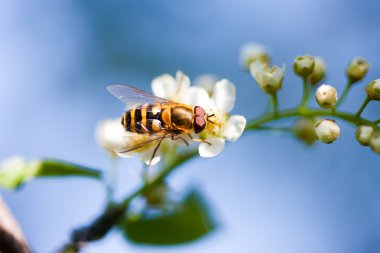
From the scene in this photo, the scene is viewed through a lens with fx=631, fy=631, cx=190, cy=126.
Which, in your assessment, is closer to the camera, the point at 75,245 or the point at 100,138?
the point at 75,245

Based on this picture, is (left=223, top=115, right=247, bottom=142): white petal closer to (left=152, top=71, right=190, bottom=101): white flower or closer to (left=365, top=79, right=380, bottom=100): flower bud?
(left=152, top=71, right=190, bottom=101): white flower

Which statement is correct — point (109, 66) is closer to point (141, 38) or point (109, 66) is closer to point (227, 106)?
point (141, 38)

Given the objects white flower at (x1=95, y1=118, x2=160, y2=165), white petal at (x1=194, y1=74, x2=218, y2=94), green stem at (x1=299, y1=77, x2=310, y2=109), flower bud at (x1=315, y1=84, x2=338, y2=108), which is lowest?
white flower at (x1=95, y1=118, x2=160, y2=165)

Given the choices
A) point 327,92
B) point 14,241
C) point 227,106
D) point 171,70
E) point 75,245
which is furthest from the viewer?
point 171,70

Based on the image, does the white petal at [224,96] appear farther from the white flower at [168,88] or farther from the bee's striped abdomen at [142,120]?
the bee's striped abdomen at [142,120]

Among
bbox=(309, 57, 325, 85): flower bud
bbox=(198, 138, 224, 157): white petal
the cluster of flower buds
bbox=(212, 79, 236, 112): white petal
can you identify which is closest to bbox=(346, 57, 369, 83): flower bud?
bbox=(309, 57, 325, 85): flower bud

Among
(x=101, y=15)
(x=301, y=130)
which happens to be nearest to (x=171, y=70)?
(x=101, y=15)
